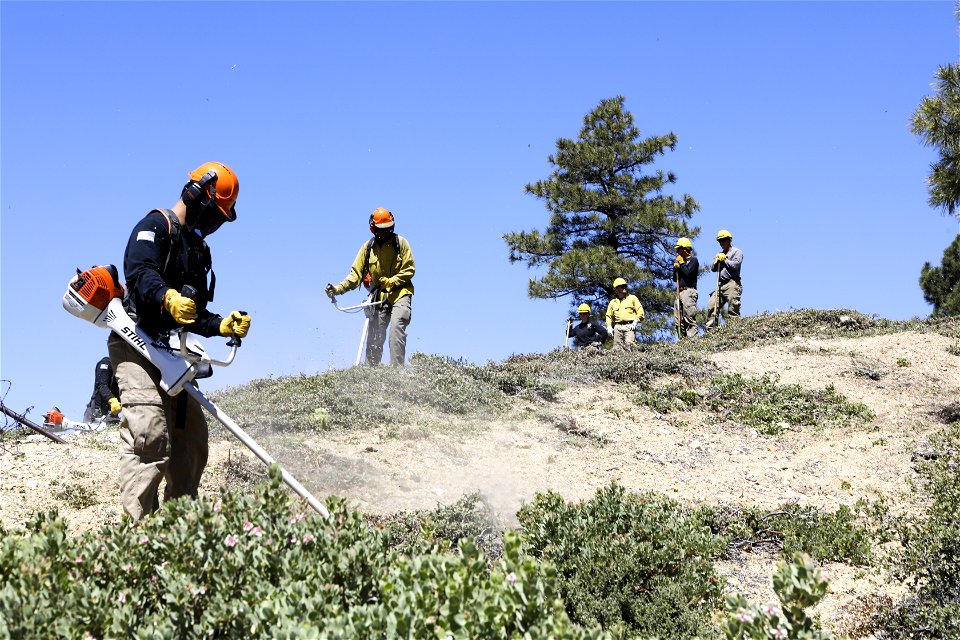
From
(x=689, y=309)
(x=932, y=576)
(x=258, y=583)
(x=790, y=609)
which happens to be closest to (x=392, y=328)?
(x=932, y=576)

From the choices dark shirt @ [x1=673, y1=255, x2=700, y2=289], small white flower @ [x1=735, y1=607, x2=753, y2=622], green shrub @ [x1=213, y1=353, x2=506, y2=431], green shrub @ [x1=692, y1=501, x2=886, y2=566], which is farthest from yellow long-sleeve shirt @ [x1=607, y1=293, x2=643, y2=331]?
small white flower @ [x1=735, y1=607, x2=753, y2=622]

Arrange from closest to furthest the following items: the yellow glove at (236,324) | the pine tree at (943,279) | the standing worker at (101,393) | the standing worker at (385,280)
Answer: the yellow glove at (236,324)
the standing worker at (385,280)
the standing worker at (101,393)
the pine tree at (943,279)

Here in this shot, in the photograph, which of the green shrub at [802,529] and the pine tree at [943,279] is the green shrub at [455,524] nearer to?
the green shrub at [802,529]

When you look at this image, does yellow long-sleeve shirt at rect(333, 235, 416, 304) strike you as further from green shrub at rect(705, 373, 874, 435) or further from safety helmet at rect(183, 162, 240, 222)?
safety helmet at rect(183, 162, 240, 222)

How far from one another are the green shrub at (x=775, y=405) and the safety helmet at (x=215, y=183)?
7.47 m

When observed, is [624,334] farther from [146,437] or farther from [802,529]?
[146,437]

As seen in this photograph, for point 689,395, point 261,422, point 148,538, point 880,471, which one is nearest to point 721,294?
point 689,395

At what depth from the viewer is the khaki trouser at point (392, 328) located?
1198 centimetres

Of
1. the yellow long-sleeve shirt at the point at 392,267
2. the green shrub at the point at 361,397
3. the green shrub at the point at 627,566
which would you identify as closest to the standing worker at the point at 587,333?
the green shrub at the point at 361,397

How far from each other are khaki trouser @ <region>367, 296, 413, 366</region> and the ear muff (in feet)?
21.4

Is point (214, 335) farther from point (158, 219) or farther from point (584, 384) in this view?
point (584, 384)

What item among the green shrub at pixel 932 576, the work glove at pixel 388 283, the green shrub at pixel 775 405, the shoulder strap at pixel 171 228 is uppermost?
the work glove at pixel 388 283

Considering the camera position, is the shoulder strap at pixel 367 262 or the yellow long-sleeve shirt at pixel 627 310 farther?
the yellow long-sleeve shirt at pixel 627 310

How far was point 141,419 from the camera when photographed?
17.0 feet
